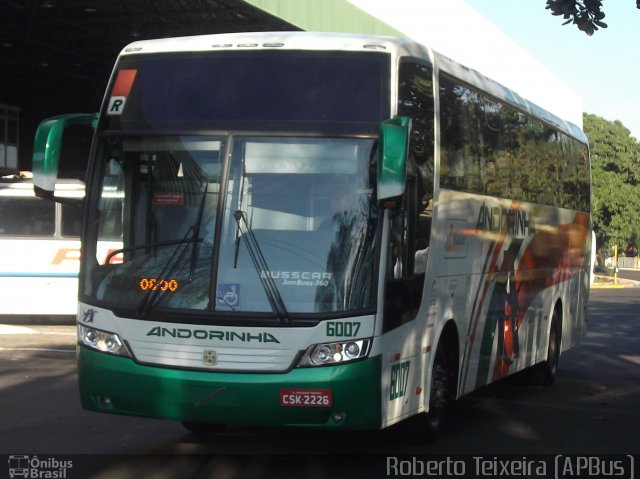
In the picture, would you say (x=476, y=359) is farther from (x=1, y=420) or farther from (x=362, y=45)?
(x=1, y=420)

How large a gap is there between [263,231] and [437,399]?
102 inches

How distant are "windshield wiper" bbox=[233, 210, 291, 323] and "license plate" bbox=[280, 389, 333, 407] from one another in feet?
1.57

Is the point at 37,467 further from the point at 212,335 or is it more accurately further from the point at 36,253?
the point at 36,253

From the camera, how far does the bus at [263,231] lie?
7414 millimetres

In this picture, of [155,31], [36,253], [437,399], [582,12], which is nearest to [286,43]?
[437,399]

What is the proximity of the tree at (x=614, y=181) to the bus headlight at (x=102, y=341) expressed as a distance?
2371 inches

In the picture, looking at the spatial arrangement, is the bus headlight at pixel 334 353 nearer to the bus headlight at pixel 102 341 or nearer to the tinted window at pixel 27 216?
the bus headlight at pixel 102 341

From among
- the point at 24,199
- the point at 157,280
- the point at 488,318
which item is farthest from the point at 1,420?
the point at 24,199

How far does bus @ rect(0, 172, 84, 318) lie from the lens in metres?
21.4

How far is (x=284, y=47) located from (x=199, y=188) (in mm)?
1270

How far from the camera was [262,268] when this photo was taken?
24.5ft

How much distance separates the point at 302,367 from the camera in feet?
24.2

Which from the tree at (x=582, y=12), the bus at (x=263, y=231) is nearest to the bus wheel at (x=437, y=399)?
the bus at (x=263, y=231)

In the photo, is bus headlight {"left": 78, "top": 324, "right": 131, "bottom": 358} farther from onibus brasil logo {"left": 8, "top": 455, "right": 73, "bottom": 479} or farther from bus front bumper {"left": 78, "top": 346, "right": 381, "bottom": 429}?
onibus brasil logo {"left": 8, "top": 455, "right": 73, "bottom": 479}
